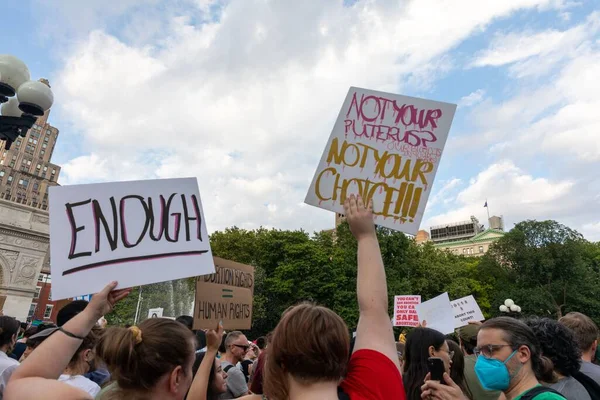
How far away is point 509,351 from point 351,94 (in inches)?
77.6

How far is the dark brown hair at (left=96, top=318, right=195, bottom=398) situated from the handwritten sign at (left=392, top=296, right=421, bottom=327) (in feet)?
27.1

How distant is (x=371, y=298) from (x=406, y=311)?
27.7 ft

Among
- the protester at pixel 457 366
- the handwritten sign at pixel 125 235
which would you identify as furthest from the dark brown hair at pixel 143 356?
the protester at pixel 457 366

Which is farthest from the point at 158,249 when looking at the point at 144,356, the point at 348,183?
the point at 348,183

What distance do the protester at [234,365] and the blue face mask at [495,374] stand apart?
3.06 meters

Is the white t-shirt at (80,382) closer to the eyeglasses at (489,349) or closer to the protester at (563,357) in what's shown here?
the eyeglasses at (489,349)

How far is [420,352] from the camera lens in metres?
3.24

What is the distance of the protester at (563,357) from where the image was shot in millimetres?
2734

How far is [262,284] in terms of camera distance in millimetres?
35000

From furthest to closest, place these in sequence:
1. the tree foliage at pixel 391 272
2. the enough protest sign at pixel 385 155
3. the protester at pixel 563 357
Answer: the tree foliage at pixel 391 272 < the protester at pixel 563 357 < the enough protest sign at pixel 385 155

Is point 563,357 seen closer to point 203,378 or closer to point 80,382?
point 203,378

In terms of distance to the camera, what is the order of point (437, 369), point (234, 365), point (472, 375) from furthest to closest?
1. point (234, 365)
2. point (472, 375)
3. point (437, 369)

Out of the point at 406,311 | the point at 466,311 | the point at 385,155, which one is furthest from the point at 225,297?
the point at 406,311

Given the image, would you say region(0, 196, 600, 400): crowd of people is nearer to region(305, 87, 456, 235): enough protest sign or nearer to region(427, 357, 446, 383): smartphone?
region(427, 357, 446, 383): smartphone
